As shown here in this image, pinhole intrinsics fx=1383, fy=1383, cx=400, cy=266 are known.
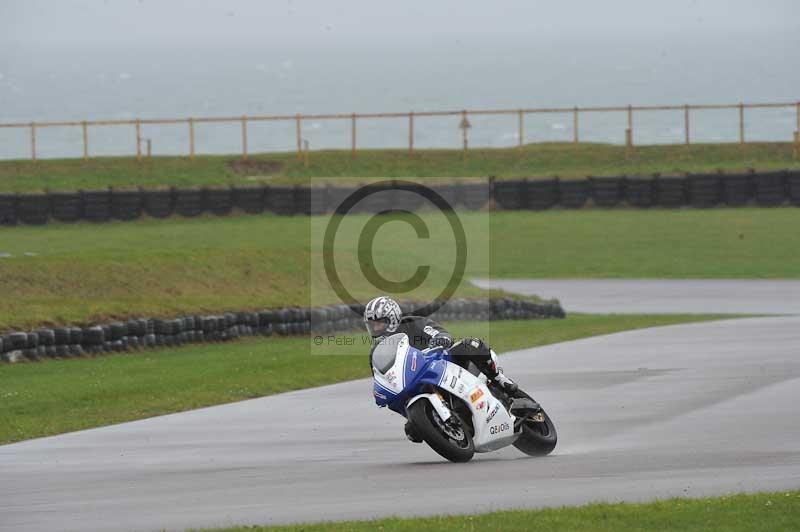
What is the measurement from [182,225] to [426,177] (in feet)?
35.9

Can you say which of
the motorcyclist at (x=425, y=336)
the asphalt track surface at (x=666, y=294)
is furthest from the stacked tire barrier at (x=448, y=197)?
the motorcyclist at (x=425, y=336)

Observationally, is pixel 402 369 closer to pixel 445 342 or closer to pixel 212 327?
pixel 445 342

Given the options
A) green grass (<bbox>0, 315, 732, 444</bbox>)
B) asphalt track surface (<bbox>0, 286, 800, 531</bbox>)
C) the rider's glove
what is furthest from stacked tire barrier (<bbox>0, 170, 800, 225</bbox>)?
the rider's glove

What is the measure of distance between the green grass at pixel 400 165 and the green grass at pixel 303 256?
793cm

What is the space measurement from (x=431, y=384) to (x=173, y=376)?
25.7ft

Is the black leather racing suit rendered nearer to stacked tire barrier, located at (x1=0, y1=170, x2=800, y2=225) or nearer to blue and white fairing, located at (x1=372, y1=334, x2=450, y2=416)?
blue and white fairing, located at (x1=372, y1=334, x2=450, y2=416)

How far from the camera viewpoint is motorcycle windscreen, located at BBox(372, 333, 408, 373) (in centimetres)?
1190

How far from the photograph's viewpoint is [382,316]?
38.9 ft

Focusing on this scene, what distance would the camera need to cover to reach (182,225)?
42.5 metres

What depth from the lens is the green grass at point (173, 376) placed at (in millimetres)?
16297
